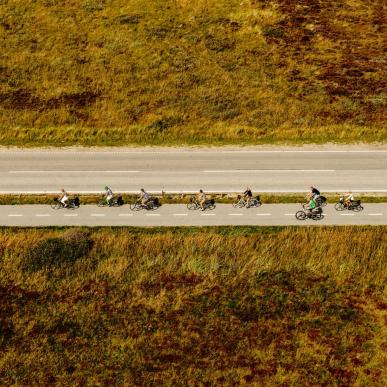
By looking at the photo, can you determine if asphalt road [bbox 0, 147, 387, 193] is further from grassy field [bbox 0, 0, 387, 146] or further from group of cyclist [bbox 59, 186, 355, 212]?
grassy field [bbox 0, 0, 387, 146]

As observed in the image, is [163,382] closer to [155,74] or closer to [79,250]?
[79,250]

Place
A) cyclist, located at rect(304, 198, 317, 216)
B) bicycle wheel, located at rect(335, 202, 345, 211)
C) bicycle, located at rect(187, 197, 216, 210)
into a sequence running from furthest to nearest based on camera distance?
bicycle, located at rect(187, 197, 216, 210) → bicycle wheel, located at rect(335, 202, 345, 211) → cyclist, located at rect(304, 198, 317, 216)

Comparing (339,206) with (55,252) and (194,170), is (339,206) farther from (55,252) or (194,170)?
(55,252)

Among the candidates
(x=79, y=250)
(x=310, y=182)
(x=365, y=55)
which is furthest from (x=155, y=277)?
(x=365, y=55)

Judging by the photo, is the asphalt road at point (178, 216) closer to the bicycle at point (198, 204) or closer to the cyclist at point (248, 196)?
the bicycle at point (198, 204)

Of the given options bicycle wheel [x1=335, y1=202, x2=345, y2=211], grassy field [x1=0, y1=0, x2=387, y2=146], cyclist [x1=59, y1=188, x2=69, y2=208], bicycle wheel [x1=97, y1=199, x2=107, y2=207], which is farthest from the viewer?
grassy field [x1=0, y1=0, x2=387, y2=146]

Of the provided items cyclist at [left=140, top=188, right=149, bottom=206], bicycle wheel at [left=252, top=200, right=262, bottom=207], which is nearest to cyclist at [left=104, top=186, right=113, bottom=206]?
cyclist at [left=140, top=188, right=149, bottom=206]

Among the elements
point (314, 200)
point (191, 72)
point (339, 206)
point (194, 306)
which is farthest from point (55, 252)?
point (191, 72)
